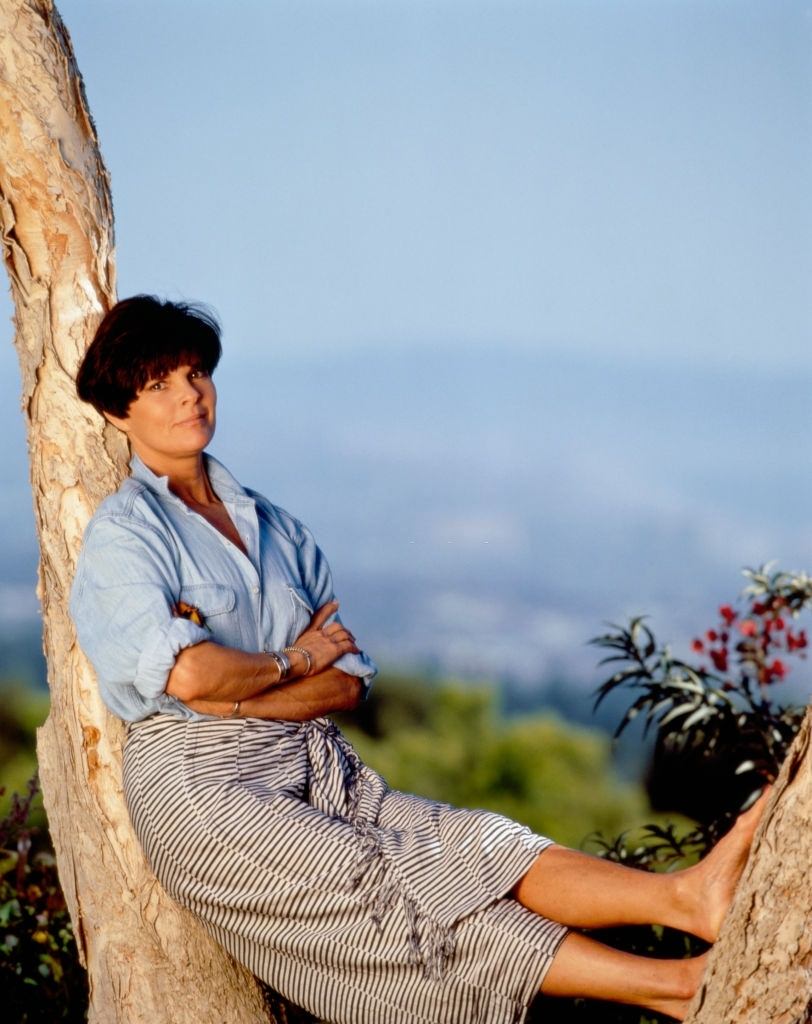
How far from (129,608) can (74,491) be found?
21.2 inches

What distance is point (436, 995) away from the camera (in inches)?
99.4

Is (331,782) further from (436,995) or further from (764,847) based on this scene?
(764,847)

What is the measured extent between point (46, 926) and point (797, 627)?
2.34 metres

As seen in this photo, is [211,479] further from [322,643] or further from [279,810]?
[279,810]

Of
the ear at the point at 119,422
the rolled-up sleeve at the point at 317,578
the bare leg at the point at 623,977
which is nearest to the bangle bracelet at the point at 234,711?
the rolled-up sleeve at the point at 317,578

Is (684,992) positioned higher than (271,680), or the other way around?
(271,680)

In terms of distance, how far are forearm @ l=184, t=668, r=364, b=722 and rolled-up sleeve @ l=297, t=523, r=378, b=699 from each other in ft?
0.13

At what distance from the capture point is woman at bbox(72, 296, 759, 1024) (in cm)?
249

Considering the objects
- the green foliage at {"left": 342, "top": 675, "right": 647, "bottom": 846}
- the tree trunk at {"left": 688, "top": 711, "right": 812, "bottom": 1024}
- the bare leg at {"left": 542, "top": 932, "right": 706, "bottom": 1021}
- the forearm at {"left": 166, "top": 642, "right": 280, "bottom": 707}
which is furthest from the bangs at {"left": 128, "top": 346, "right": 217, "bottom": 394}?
the green foliage at {"left": 342, "top": 675, "right": 647, "bottom": 846}

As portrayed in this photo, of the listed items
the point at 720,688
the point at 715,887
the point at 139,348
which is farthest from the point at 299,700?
the point at 720,688

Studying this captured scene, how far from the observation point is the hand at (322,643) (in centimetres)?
288

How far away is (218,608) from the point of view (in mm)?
2793

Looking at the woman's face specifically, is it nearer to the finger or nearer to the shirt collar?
the shirt collar

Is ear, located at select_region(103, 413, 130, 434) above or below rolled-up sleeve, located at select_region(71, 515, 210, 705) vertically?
above
